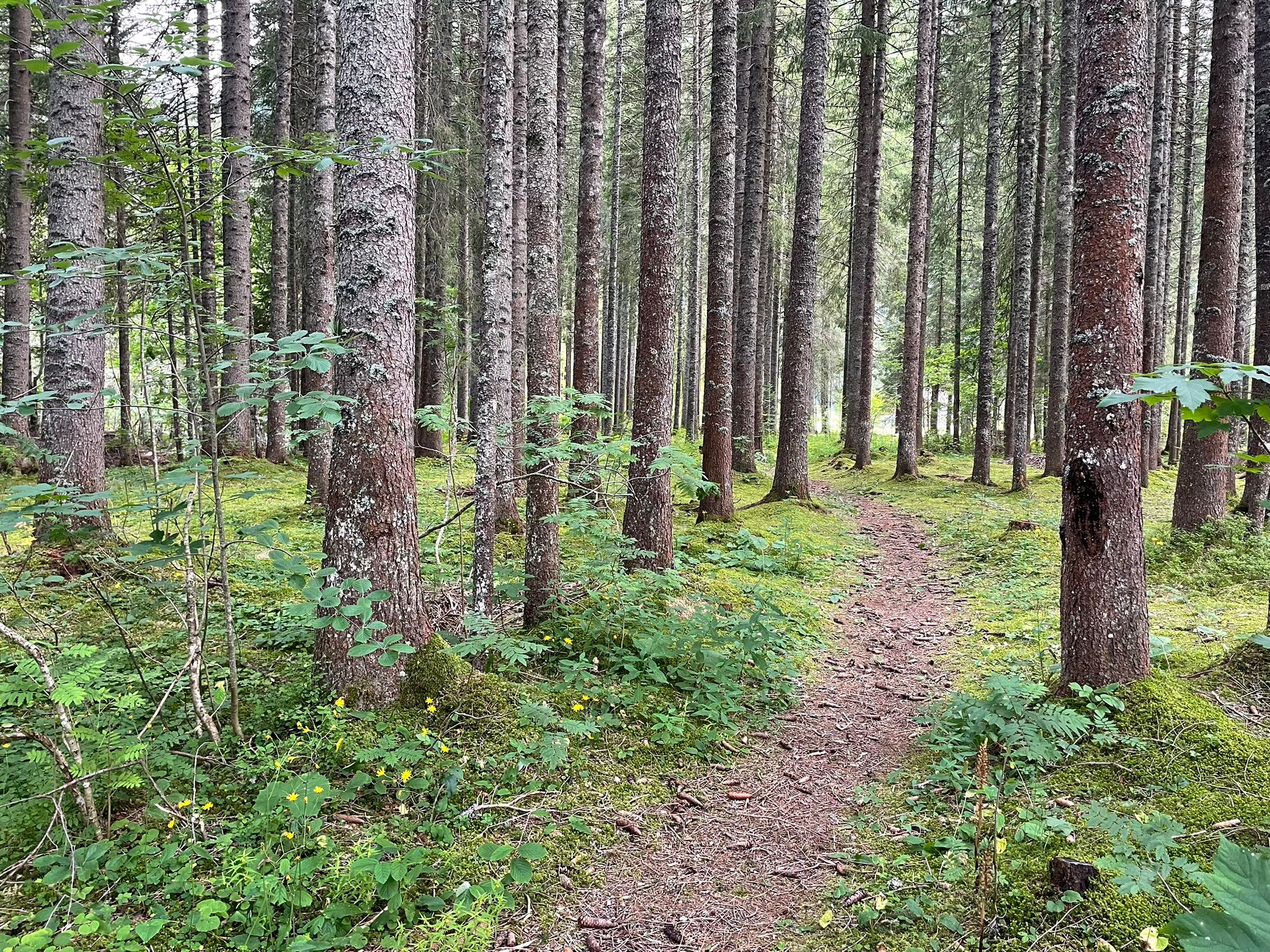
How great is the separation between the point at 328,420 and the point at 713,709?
10.8 ft

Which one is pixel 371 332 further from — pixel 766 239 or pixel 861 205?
pixel 766 239

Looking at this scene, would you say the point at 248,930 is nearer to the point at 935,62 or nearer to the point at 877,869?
the point at 877,869

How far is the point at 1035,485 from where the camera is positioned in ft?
47.9

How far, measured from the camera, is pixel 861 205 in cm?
1711

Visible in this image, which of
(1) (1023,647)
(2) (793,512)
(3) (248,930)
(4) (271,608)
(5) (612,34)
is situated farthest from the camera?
(5) (612,34)

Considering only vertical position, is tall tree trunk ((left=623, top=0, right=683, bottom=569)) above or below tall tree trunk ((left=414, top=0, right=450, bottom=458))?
below

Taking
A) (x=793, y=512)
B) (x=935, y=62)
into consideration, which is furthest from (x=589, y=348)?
(x=935, y=62)

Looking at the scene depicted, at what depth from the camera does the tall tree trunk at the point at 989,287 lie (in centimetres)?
1481

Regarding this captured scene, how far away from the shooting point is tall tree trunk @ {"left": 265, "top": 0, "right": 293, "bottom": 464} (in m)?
11.8

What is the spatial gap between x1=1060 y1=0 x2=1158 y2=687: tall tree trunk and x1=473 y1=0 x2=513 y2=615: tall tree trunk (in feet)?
11.9

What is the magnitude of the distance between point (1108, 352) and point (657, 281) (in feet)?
13.4

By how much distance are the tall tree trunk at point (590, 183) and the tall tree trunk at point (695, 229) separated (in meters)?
9.25

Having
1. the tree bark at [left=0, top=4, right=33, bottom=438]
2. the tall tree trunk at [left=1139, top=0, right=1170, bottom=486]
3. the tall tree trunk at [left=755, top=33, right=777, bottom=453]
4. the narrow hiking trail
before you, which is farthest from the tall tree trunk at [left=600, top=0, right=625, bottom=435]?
the narrow hiking trail

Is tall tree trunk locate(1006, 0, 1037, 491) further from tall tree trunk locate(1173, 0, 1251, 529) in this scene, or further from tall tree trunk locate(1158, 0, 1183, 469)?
tall tree trunk locate(1173, 0, 1251, 529)
